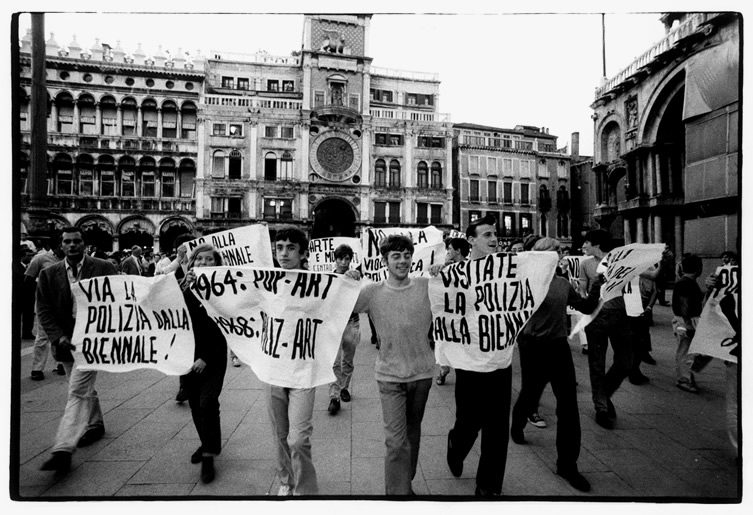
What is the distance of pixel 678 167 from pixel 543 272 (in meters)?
7.35

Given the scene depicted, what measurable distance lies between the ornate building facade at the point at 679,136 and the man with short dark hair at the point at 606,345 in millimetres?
1219

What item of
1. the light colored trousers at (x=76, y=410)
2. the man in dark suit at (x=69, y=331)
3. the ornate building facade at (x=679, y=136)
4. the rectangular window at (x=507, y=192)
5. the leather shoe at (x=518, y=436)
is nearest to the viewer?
the light colored trousers at (x=76, y=410)

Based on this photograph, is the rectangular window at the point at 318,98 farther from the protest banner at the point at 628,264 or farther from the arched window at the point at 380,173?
the protest banner at the point at 628,264

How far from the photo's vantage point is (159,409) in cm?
504

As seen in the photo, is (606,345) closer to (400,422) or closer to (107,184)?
(400,422)

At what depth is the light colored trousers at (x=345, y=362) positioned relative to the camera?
5.01 meters

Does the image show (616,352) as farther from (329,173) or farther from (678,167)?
(329,173)

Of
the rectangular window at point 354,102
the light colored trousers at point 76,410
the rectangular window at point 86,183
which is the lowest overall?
the light colored trousers at point 76,410

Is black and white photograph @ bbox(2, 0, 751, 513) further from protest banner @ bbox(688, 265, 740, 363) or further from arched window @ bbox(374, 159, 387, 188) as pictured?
Result: arched window @ bbox(374, 159, 387, 188)

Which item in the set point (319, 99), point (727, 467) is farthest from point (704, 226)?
point (319, 99)

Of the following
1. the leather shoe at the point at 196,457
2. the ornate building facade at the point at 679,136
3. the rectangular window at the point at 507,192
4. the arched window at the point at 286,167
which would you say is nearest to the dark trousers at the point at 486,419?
the leather shoe at the point at 196,457

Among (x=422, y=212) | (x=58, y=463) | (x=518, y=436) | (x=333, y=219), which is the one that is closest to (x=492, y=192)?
(x=422, y=212)

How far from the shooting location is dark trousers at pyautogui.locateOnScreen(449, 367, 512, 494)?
10.4 feet

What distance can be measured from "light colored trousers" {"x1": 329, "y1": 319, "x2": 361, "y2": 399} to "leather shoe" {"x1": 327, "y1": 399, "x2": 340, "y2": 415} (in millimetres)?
54
